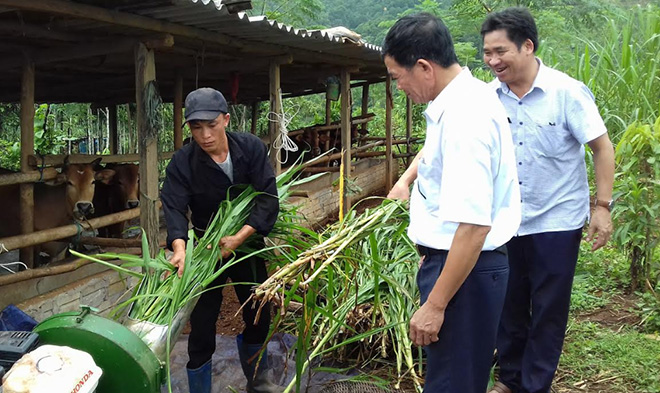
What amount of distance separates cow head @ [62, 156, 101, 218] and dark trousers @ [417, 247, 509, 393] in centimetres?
410

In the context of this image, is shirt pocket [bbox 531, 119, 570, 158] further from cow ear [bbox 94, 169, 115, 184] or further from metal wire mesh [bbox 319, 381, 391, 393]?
cow ear [bbox 94, 169, 115, 184]

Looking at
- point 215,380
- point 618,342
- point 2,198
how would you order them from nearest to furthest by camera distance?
point 215,380, point 618,342, point 2,198

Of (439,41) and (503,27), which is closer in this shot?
(439,41)

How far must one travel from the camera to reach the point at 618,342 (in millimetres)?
3816

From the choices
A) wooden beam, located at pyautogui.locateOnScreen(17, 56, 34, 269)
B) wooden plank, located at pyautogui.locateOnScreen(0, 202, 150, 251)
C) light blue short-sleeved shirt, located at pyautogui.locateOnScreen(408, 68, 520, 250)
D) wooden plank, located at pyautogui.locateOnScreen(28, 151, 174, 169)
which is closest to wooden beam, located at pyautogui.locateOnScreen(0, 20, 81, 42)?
wooden beam, located at pyautogui.locateOnScreen(17, 56, 34, 269)

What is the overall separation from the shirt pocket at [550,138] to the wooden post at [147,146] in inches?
112

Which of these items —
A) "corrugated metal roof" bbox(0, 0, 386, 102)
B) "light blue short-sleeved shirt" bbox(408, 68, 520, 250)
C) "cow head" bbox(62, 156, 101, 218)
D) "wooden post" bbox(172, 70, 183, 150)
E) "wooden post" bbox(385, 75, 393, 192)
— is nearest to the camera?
"light blue short-sleeved shirt" bbox(408, 68, 520, 250)

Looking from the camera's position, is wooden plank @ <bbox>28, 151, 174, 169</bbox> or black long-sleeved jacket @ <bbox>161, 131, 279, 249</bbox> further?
wooden plank @ <bbox>28, 151, 174, 169</bbox>

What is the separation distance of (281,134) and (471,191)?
4.61 m

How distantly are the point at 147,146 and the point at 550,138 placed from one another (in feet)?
9.64

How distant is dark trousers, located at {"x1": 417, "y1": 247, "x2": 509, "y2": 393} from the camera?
1.88 m

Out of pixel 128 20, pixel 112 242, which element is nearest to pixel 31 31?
pixel 128 20

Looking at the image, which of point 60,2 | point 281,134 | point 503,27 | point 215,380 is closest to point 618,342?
point 503,27

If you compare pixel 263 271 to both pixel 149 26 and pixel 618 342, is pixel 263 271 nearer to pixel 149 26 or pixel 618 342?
pixel 149 26
